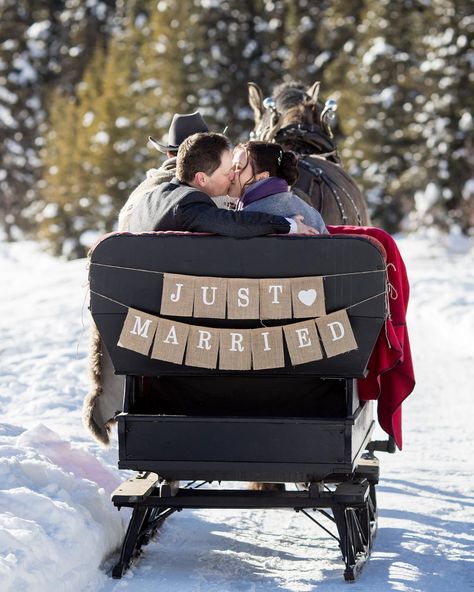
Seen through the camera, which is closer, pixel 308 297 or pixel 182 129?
pixel 308 297

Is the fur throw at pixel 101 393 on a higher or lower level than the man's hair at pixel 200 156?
lower

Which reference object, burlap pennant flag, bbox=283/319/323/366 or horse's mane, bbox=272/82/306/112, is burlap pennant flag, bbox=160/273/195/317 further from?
horse's mane, bbox=272/82/306/112

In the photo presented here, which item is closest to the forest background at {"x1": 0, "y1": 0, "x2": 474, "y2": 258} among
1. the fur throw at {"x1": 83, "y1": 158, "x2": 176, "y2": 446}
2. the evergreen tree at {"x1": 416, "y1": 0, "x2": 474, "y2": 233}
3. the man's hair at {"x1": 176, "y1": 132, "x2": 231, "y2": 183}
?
the evergreen tree at {"x1": 416, "y1": 0, "x2": 474, "y2": 233}

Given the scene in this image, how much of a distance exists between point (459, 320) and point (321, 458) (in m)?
10.3

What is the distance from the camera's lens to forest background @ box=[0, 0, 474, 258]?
32531mm

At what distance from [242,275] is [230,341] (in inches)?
10.9

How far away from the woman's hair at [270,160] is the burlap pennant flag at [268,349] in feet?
2.55

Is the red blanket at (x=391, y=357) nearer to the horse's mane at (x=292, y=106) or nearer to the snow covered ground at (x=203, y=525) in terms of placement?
the snow covered ground at (x=203, y=525)

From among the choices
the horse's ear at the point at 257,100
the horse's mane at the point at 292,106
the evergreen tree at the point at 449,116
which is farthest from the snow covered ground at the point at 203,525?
the evergreen tree at the point at 449,116

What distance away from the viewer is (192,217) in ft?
15.8

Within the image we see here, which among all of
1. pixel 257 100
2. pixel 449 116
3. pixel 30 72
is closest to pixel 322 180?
pixel 257 100

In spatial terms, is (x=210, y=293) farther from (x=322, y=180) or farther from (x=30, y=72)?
(x=30, y=72)

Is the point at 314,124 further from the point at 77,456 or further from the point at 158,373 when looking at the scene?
the point at 158,373

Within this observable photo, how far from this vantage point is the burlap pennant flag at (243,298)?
186 inches
